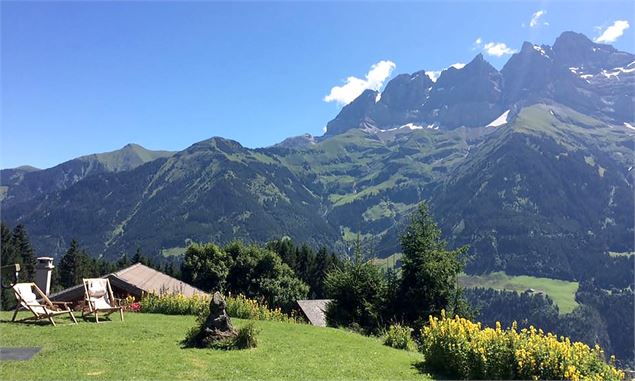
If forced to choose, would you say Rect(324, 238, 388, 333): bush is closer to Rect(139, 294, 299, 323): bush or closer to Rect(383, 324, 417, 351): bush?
Rect(139, 294, 299, 323): bush

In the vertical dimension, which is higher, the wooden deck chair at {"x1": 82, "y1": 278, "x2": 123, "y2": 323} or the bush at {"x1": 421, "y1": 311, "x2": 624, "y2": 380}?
the wooden deck chair at {"x1": 82, "y1": 278, "x2": 123, "y2": 323}

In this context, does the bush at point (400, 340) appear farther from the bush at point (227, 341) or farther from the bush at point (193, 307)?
the bush at point (193, 307)

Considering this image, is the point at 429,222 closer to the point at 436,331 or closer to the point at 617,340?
the point at 436,331

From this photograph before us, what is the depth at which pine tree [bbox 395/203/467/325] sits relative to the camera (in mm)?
21234

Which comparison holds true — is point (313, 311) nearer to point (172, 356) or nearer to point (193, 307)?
point (193, 307)

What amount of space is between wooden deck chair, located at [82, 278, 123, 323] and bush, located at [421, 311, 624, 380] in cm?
1076

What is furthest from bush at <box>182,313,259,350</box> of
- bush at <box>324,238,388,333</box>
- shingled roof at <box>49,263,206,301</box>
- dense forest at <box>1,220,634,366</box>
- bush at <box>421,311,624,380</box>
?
shingled roof at <box>49,263,206,301</box>

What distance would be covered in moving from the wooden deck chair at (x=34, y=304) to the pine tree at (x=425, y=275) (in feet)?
44.3

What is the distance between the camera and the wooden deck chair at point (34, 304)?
14.3 m

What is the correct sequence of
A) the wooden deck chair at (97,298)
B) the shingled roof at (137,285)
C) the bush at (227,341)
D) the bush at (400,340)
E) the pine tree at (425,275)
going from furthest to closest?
1. the shingled roof at (137,285)
2. the pine tree at (425,275)
3. the wooden deck chair at (97,298)
4. the bush at (400,340)
5. the bush at (227,341)

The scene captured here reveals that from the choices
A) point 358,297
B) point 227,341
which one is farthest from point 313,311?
point 227,341

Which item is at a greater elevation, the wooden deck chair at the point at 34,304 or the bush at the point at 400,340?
the wooden deck chair at the point at 34,304

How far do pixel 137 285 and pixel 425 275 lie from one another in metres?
16.4

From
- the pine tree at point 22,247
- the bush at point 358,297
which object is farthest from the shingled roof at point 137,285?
the pine tree at point 22,247
